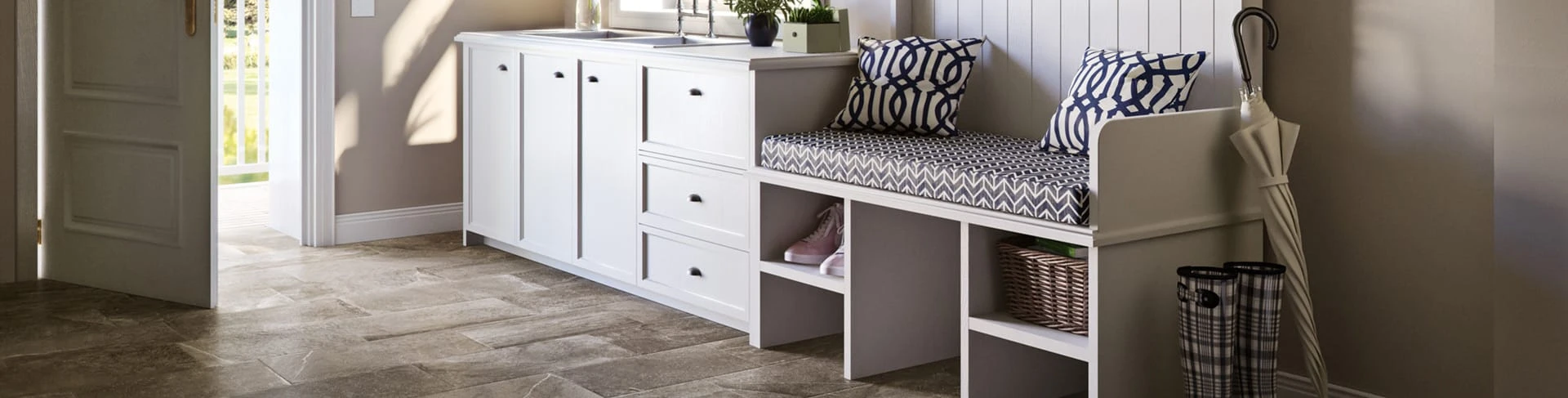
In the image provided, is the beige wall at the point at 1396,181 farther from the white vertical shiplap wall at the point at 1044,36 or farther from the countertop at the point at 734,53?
the countertop at the point at 734,53

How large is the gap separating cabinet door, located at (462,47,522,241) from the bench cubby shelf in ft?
4.44

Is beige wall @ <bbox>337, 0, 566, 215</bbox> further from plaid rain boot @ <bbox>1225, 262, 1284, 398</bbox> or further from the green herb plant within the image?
plaid rain boot @ <bbox>1225, 262, 1284, 398</bbox>

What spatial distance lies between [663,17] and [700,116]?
1.25m

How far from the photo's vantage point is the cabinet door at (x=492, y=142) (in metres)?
4.46

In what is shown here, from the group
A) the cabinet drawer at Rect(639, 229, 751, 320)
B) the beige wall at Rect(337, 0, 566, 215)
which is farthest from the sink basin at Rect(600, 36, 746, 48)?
the beige wall at Rect(337, 0, 566, 215)

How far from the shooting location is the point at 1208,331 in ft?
8.18

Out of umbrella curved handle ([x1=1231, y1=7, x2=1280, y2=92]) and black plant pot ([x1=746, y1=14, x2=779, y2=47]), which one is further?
black plant pot ([x1=746, y1=14, x2=779, y2=47])

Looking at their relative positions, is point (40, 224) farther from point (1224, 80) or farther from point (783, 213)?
point (1224, 80)

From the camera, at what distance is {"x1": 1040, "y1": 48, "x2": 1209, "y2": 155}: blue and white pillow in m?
2.79

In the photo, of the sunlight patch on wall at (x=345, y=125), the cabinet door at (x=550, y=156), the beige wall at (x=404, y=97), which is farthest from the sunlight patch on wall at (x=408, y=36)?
the cabinet door at (x=550, y=156)


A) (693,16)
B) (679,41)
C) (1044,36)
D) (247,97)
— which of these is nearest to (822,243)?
(1044,36)

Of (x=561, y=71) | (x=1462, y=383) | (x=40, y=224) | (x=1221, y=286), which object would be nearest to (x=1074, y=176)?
(x=1221, y=286)

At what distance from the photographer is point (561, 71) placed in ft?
13.6

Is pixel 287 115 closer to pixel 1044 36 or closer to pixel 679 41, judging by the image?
pixel 679 41
